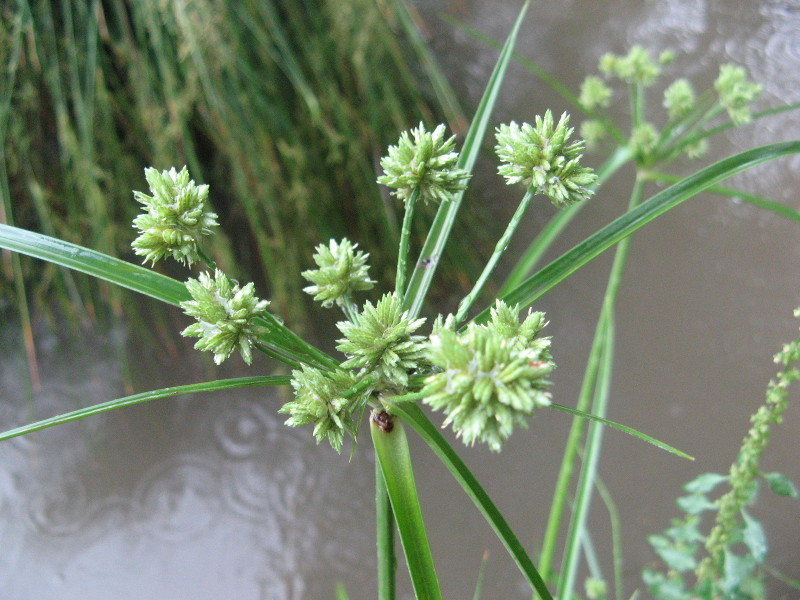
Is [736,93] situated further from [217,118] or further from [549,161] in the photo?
[217,118]

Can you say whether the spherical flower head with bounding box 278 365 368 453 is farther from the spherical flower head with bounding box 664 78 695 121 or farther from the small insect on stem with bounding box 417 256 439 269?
the spherical flower head with bounding box 664 78 695 121

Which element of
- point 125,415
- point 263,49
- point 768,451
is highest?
point 263,49

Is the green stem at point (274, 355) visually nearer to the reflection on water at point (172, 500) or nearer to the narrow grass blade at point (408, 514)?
the narrow grass blade at point (408, 514)

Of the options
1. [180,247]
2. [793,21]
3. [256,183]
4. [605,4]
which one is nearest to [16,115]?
[256,183]

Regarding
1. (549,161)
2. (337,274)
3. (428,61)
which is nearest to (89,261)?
(337,274)

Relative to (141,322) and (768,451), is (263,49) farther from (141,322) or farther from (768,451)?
(768,451)

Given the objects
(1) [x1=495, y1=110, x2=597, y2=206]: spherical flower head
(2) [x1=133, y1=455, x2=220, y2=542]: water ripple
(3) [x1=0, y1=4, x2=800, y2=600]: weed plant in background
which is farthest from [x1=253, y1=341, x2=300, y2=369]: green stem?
(2) [x1=133, y1=455, x2=220, y2=542]: water ripple
